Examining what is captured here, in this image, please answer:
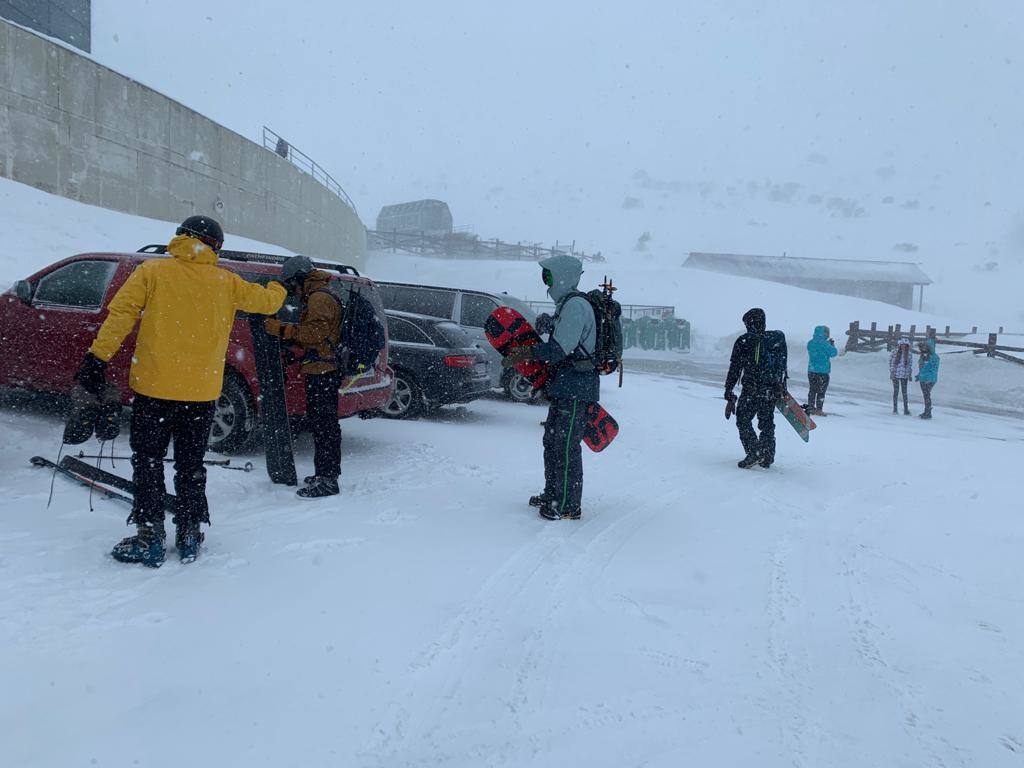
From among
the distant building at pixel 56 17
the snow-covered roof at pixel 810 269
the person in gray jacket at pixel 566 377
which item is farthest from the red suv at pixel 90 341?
the snow-covered roof at pixel 810 269

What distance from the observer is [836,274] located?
213 ft

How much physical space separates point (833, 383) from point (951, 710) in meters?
19.9

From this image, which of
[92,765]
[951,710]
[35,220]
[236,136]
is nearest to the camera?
[92,765]

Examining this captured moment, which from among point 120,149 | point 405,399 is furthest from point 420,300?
point 120,149

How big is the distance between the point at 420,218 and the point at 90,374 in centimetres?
6530

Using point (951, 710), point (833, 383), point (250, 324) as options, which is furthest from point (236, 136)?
point (951, 710)

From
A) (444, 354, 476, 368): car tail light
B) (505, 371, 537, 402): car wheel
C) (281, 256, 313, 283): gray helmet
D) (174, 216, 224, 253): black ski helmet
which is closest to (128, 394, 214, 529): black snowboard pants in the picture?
(174, 216, 224, 253): black ski helmet

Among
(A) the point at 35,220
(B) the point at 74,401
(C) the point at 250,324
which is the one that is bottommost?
(B) the point at 74,401

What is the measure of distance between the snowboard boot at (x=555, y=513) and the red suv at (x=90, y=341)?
234 centimetres

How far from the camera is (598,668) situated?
10.1ft

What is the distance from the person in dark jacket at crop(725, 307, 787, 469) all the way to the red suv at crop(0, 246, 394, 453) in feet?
13.1

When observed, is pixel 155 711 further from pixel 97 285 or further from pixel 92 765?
pixel 97 285

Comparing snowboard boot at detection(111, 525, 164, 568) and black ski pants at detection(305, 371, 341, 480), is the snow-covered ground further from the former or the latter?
black ski pants at detection(305, 371, 341, 480)

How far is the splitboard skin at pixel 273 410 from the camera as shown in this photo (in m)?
5.56
